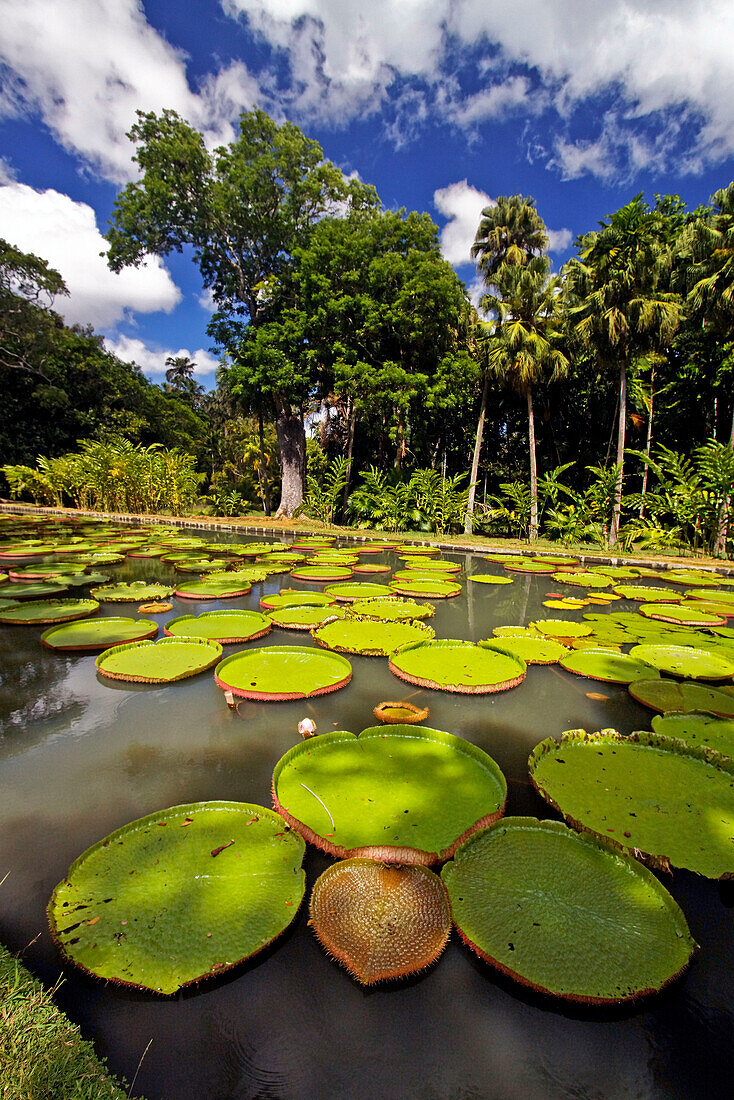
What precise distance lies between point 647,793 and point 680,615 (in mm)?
3086

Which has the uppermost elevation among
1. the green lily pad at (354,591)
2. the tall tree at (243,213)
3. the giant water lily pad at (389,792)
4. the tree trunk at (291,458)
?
the tall tree at (243,213)

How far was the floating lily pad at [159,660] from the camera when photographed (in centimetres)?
269

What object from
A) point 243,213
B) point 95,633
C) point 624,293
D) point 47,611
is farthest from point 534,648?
point 243,213

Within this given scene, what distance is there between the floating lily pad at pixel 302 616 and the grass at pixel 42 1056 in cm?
272

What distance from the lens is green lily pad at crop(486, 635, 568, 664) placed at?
3072 millimetres

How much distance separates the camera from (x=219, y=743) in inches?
83.6

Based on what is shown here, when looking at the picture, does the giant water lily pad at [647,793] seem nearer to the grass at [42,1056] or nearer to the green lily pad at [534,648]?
the green lily pad at [534,648]

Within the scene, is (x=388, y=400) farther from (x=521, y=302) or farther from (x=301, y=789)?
(x=301, y=789)

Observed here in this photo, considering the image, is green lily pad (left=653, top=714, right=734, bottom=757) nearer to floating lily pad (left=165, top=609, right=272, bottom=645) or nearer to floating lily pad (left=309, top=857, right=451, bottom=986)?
floating lily pad (left=309, top=857, right=451, bottom=986)

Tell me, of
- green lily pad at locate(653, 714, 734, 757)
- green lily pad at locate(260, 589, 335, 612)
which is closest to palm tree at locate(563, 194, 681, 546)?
green lily pad at locate(260, 589, 335, 612)

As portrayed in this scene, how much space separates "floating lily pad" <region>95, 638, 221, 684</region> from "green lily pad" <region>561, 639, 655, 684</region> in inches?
94.7

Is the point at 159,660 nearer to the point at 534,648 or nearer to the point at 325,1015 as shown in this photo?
the point at 325,1015

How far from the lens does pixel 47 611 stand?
151 inches

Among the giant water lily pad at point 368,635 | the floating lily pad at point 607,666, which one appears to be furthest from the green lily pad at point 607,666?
the giant water lily pad at point 368,635
